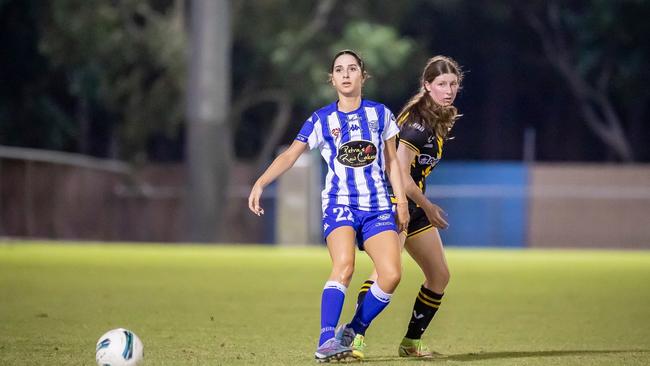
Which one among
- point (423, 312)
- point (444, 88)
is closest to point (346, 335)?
point (423, 312)

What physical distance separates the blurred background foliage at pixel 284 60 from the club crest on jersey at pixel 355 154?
2682 cm

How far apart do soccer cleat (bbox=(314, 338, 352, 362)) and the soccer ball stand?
118 cm

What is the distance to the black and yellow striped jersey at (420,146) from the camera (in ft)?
29.2

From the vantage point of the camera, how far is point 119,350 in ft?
25.0

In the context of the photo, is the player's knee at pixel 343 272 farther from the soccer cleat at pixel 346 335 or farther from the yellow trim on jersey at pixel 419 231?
the yellow trim on jersey at pixel 419 231

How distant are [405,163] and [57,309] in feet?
17.0

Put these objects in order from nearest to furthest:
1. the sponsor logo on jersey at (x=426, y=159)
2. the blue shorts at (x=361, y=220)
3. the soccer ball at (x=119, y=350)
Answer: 1. the soccer ball at (x=119, y=350)
2. the blue shorts at (x=361, y=220)
3. the sponsor logo on jersey at (x=426, y=159)

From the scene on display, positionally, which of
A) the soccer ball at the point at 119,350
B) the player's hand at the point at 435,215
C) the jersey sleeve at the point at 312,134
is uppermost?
the jersey sleeve at the point at 312,134

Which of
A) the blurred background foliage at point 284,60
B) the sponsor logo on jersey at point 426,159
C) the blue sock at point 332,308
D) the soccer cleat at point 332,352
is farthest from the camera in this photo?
the blurred background foliage at point 284,60

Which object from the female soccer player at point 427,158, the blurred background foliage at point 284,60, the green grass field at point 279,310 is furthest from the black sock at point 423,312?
the blurred background foliage at point 284,60

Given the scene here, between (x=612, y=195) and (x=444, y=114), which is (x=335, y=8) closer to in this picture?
(x=612, y=195)

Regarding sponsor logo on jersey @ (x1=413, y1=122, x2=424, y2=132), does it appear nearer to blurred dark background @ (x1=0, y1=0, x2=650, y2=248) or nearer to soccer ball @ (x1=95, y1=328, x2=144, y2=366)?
soccer ball @ (x1=95, y1=328, x2=144, y2=366)

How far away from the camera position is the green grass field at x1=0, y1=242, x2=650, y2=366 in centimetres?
927

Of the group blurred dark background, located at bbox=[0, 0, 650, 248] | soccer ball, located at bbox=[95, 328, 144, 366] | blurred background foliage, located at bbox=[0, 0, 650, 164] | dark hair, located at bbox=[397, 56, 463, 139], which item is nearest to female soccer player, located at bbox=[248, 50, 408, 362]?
dark hair, located at bbox=[397, 56, 463, 139]
